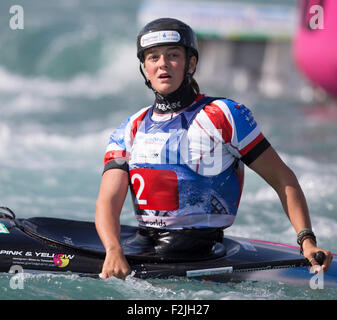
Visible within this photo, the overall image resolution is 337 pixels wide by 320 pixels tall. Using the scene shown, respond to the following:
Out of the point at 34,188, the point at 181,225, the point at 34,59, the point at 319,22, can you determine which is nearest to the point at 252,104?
the point at 319,22

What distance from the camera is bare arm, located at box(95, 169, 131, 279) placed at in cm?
308

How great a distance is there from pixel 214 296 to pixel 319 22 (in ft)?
25.2

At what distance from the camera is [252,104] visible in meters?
12.3

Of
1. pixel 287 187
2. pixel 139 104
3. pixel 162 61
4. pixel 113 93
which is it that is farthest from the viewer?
pixel 113 93

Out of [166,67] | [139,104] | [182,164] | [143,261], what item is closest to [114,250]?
[143,261]

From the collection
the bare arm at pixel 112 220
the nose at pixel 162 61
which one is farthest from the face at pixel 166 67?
the bare arm at pixel 112 220

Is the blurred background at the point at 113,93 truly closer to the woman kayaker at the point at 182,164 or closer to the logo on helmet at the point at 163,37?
the woman kayaker at the point at 182,164

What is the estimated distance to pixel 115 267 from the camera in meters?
3.07

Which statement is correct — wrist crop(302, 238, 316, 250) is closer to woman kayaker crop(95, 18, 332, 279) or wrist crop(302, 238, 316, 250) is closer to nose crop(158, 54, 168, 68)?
woman kayaker crop(95, 18, 332, 279)

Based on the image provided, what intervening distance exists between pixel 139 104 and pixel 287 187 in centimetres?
946

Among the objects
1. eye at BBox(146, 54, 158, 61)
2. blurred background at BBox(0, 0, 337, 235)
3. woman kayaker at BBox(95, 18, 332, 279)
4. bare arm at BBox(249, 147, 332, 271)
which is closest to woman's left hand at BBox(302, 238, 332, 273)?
bare arm at BBox(249, 147, 332, 271)

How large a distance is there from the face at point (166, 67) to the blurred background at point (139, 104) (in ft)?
3.15

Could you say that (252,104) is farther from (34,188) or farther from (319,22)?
(34,188)

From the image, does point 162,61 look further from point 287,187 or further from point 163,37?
point 287,187
